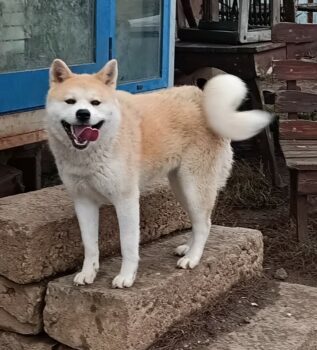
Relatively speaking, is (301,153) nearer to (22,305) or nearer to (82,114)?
(22,305)

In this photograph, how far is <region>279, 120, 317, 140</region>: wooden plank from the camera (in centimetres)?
536

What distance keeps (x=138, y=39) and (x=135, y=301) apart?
2.32 metres

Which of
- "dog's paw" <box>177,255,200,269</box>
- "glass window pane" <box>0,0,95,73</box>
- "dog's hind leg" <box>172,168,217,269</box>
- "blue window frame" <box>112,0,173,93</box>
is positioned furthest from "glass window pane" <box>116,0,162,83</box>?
"dog's paw" <box>177,255,200,269</box>

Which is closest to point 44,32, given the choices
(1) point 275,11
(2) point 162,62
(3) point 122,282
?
(2) point 162,62

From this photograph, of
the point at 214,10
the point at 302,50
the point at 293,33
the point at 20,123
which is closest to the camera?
the point at 20,123

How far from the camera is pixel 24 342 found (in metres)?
3.53

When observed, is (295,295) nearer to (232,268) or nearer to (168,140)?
(232,268)

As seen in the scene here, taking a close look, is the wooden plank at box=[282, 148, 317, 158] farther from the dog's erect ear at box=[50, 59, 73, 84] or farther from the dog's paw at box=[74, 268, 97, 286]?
the dog's erect ear at box=[50, 59, 73, 84]

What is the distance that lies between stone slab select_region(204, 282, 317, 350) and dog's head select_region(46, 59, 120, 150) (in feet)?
3.68

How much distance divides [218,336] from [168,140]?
37.1 inches

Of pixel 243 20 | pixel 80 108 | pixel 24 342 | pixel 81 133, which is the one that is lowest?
pixel 24 342

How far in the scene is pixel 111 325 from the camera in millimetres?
3203

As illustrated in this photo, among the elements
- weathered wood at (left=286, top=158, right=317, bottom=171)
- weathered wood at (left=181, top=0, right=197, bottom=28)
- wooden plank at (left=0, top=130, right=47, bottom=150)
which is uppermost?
weathered wood at (left=181, top=0, right=197, bottom=28)

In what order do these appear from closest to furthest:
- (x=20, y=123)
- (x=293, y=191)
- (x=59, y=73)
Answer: (x=59, y=73) → (x=20, y=123) → (x=293, y=191)
